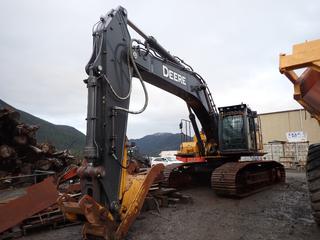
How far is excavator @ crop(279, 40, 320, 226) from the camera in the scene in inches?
122

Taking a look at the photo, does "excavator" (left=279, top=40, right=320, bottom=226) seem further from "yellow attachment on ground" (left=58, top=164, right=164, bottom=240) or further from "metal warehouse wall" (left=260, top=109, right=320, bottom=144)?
"metal warehouse wall" (left=260, top=109, right=320, bottom=144)

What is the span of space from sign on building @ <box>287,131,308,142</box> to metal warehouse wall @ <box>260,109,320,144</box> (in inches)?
9.5

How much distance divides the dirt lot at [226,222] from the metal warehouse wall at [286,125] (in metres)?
16.5

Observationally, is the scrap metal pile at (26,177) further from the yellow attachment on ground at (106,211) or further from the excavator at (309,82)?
the excavator at (309,82)

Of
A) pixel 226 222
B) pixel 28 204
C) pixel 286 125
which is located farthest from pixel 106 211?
pixel 286 125

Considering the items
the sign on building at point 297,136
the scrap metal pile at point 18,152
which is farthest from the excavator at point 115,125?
the sign on building at point 297,136

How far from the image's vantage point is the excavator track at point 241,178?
7.12 metres

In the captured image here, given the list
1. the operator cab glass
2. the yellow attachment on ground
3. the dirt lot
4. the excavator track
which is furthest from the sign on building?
the yellow attachment on ground

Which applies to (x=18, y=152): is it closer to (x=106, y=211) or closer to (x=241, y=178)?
(x=106, y=211)

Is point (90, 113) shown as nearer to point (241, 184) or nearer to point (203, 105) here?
point (203, 105)

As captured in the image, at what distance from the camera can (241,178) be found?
305 inches

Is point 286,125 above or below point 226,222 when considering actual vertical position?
above

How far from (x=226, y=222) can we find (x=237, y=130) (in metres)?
3.72

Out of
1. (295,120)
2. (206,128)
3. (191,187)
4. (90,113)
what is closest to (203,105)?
(206,128)
